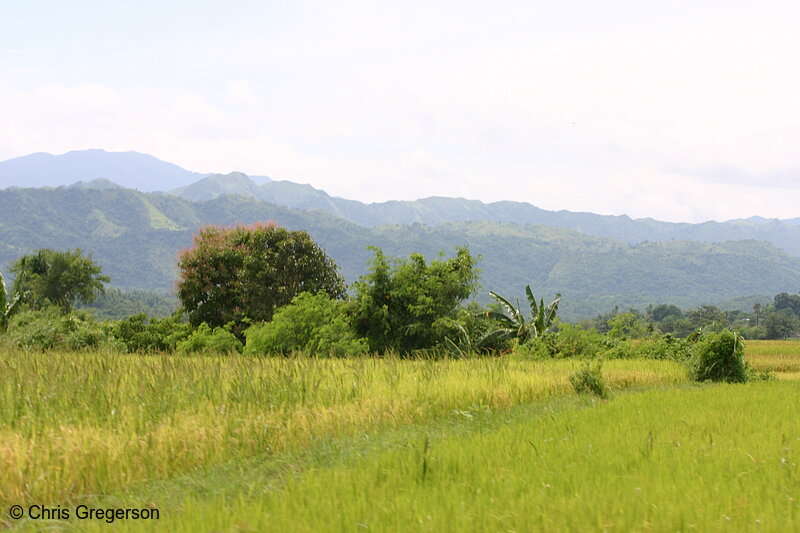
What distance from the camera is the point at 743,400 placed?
39.1 feet

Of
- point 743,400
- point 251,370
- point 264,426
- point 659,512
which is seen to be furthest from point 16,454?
point 743,400

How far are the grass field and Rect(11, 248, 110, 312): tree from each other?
160 feet

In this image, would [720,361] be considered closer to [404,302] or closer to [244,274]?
[404,302]

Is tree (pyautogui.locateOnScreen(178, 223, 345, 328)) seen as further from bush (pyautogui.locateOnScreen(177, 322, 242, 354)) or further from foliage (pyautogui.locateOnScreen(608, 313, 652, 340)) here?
foliage (pyautogui.locateOnScreen(608, 313, 652, 340))

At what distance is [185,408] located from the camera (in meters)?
9.48

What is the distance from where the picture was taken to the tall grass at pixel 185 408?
6777mm

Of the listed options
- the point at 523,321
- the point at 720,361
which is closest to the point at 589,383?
the point at 720,361

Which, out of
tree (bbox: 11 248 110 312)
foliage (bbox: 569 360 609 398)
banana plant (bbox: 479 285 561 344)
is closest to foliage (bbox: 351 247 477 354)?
banana plant (bbox: 479 285 561 344)

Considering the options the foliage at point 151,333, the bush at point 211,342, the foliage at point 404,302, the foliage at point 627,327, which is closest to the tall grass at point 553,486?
the foliage at point 404,302

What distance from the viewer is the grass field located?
5.11 metres

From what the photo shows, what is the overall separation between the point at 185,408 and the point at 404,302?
13.8 metres

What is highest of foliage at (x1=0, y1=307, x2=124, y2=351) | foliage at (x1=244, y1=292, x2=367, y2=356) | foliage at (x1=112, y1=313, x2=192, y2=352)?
foliage at (x1=244, y1=292, x2=367, y2=356)

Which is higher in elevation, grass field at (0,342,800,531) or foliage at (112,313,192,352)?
grass field at (0,342,800,531)

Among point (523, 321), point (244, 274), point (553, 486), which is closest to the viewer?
point (553, 486)
